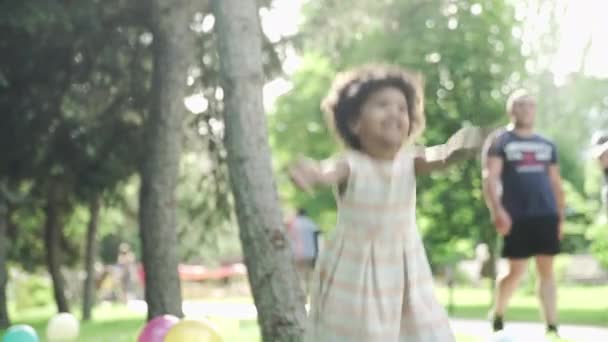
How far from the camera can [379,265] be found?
4.94m

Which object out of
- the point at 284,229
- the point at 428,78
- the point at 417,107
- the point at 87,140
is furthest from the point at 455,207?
the point at 417,107

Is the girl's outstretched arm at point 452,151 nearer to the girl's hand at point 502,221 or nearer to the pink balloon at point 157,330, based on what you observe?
the pink balloon at point 157,330

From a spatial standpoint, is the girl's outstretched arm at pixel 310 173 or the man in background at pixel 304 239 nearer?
the girl's outstretched arm at pixel 310 173

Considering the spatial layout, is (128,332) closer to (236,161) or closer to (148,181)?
(148,181)

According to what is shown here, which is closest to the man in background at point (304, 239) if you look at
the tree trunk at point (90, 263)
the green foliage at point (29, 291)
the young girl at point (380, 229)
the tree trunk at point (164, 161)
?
the tree trunk at point (164, 161)

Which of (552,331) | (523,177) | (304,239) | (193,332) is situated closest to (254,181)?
(193,332)

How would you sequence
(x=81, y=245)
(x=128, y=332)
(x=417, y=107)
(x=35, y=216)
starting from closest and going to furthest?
(x=417, y=107) < (x=128, y=332) < (x=35, y=216) < (x=81, y=245)

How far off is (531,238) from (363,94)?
4294 mm

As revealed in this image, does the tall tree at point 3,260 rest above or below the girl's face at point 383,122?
below

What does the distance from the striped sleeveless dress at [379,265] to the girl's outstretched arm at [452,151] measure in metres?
0.05

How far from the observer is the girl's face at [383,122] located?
4.92 m

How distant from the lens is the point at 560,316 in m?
14.8

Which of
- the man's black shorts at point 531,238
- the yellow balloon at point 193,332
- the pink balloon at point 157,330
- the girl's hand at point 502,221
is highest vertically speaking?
the girl's hand at point 502,221

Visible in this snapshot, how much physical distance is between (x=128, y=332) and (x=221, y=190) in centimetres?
410
